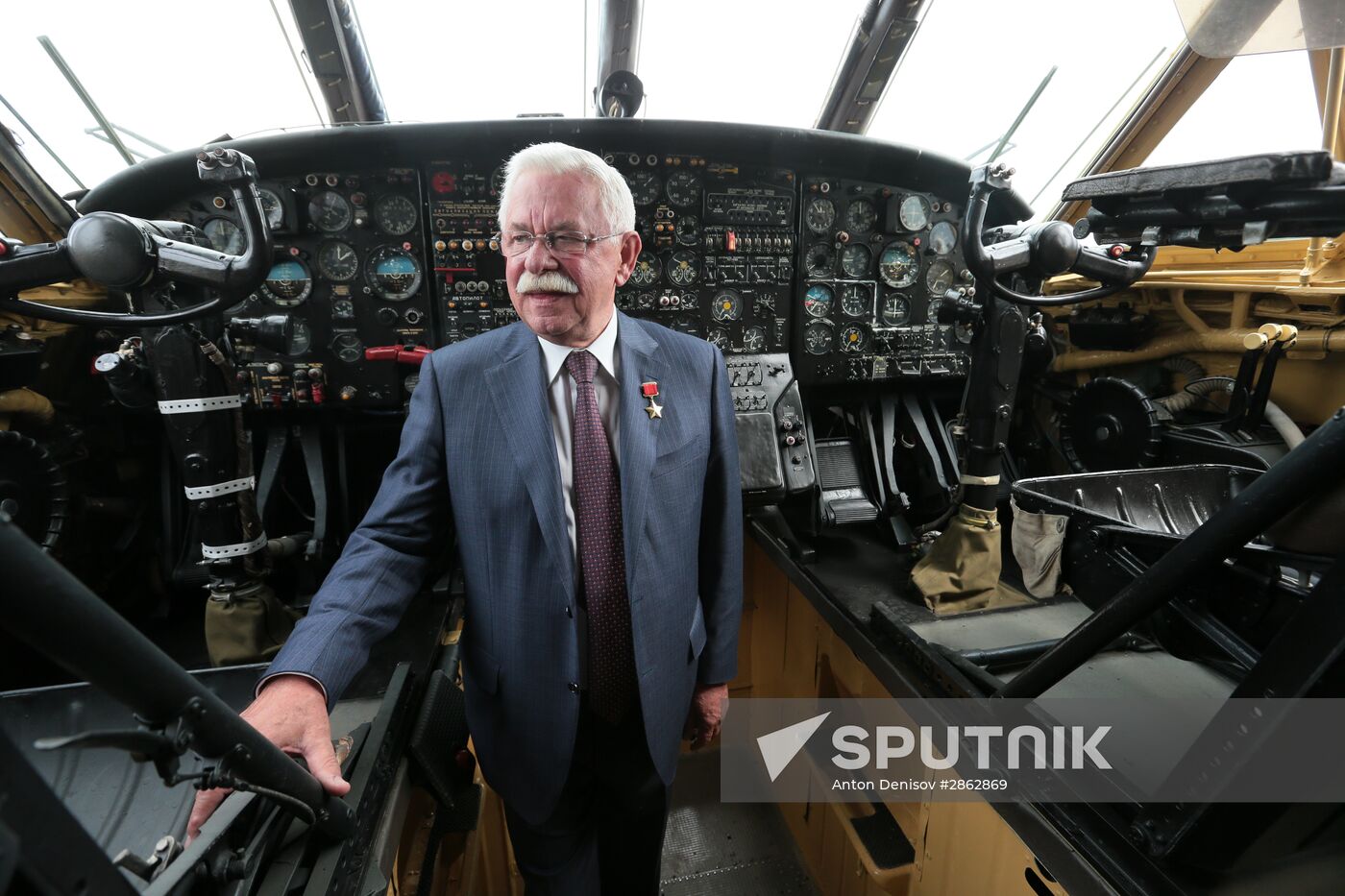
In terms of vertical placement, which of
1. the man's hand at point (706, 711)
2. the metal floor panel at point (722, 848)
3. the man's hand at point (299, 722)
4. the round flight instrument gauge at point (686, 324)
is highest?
the round flight instrument gauge at point (686, 324)

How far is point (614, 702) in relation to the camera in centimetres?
132

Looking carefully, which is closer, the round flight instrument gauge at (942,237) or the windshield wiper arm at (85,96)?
the windshield wiper arm at (85,96)

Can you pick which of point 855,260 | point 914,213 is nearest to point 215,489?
point 855,260

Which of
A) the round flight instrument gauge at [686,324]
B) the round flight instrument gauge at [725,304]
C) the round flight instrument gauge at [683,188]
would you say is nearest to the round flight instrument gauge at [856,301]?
the round flight instrument gauge at [725,304]

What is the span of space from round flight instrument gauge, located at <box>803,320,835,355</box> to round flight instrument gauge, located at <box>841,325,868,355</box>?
61mm

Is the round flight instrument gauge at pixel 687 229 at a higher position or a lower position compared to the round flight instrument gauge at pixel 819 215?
lower

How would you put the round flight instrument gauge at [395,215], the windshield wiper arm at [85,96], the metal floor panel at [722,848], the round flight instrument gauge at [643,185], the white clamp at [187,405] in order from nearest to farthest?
the white clamp at [187,405] → the metal floor panel at [722,848] → the windshield wiper arm at [85,96] → the round flight instrument gauge at [395,215] → the round flight instrument gauge at [643,185]

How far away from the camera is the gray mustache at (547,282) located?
1213 mm

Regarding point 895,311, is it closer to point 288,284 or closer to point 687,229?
point 687,229

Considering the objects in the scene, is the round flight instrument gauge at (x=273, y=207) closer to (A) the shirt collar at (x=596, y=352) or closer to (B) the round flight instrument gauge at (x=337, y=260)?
(B) the round flight instrument gauge at (x=337, y=260)

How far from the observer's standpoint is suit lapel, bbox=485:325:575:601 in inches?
45.5

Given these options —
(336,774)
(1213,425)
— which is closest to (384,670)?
(336,774)

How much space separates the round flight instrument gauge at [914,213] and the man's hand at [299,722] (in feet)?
9.86

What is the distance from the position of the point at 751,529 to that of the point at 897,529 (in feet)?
2.18
